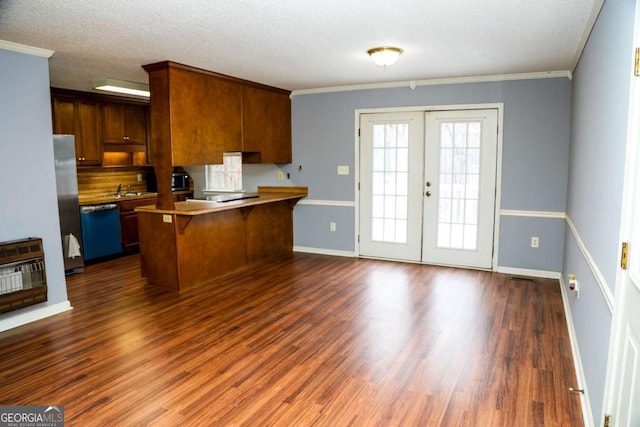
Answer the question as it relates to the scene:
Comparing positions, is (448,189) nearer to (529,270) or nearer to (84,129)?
(529,270)

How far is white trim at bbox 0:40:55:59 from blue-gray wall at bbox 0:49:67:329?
0.12 ft

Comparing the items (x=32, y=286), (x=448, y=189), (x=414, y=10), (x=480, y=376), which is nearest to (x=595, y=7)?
(x=414, y=10)

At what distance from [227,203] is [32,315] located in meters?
2.13

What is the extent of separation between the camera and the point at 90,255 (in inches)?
225

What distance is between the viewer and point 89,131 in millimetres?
6008

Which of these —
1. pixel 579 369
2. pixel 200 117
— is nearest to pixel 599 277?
pixel 579 369

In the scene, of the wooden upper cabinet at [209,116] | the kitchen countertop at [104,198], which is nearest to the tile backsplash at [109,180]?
the kitchen countertop at [104,198]

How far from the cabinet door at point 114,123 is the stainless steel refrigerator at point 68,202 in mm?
965

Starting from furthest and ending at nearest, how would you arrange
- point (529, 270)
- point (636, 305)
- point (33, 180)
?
point (529, 270), point (33, 180), point (636, 305)

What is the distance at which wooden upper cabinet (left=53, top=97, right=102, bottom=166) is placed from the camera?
5.68 m

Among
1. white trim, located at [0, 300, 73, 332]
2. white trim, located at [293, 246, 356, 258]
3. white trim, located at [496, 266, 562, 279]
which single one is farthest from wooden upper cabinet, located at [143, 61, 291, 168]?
white trim, located at [496, 266, 562, 279]

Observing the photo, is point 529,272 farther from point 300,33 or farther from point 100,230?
point 100,230

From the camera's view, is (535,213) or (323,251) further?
(323,251)

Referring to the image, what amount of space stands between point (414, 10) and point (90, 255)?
505 centimetres
